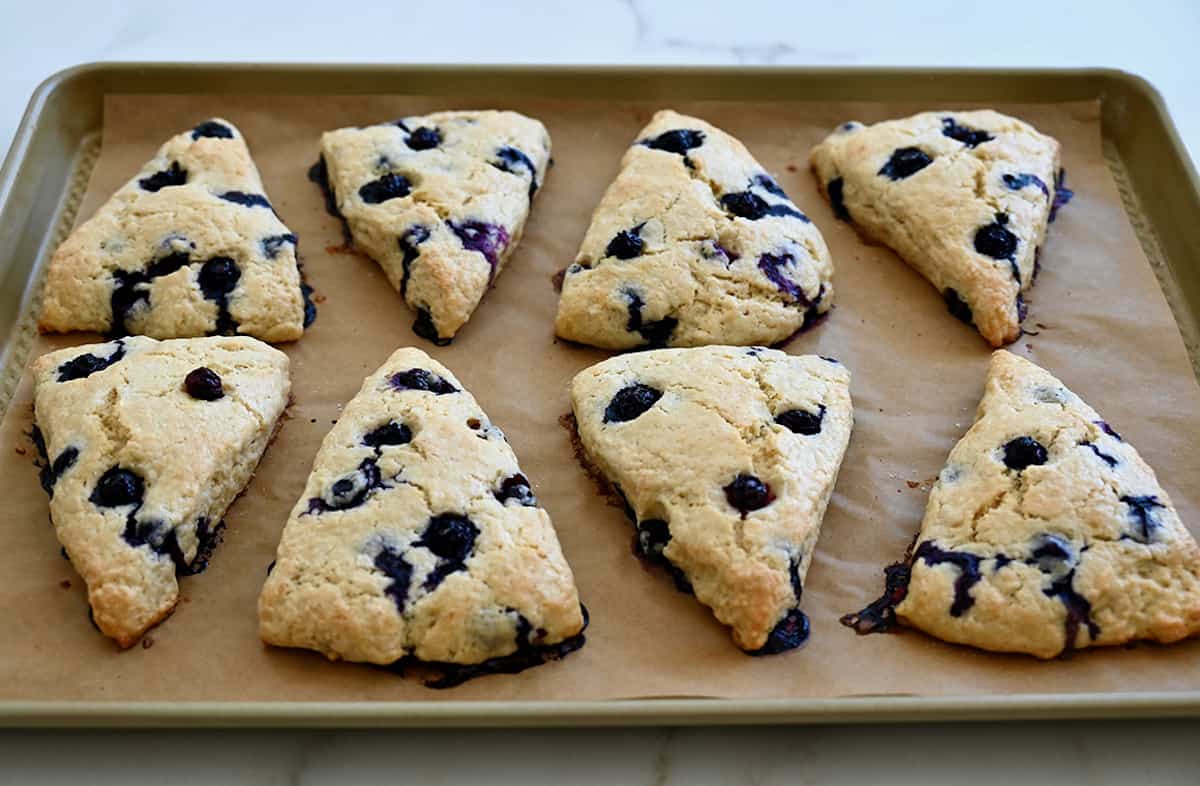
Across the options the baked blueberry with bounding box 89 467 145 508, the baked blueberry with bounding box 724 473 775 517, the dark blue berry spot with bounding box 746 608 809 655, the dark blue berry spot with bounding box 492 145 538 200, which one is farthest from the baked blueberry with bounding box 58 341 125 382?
the dark blue berry spot with bounding box 746 608 809 655

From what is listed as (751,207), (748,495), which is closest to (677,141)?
(751,207)

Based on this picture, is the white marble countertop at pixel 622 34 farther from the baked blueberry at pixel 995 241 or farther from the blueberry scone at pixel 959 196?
the baked blueberry at pixel 995 241

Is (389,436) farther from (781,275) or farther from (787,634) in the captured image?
(781,275)

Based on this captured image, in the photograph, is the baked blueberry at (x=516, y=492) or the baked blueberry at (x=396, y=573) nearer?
the baked blueberry at (x=396, y=573)

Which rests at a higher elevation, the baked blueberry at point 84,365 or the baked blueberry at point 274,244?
the baked blueberry at point 274,244

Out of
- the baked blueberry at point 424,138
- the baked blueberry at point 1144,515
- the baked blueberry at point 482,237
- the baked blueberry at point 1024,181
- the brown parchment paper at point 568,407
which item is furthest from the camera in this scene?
the baked blueberry at point 424,138

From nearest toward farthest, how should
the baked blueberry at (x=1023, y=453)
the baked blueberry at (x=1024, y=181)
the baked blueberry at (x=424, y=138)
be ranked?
1. the baked blueberry at (x=1023, y=453)
2. the baked blueberry at (x=1024, y=181)
3. the baked blueberry at (x=424, y=138)

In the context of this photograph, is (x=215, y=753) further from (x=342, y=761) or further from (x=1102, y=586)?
(x=1102, y=586)

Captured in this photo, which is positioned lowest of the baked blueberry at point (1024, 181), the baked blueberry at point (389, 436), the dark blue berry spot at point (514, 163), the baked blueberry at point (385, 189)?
the baked blueberry at point (389, 436)

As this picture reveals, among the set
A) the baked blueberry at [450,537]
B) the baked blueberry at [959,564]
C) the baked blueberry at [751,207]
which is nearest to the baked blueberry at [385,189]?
the baked blueberry at [751,207]
